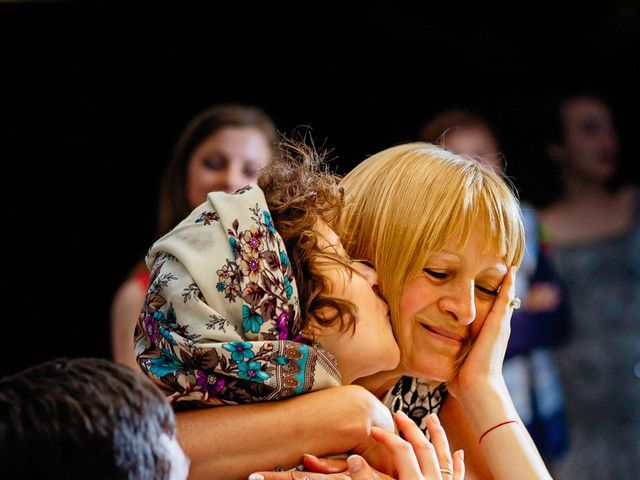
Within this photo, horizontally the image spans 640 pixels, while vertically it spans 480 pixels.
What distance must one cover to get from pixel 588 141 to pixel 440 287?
2635 millimetres

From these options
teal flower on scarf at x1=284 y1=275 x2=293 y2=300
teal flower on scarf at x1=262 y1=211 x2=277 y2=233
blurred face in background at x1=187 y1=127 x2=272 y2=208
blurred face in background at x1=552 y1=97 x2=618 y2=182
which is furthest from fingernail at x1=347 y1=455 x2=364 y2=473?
blurred face in background at x1=552 y1=97 x2=618 y2=182

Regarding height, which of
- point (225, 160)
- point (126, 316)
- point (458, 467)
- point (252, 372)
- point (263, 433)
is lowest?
point (126, 316)

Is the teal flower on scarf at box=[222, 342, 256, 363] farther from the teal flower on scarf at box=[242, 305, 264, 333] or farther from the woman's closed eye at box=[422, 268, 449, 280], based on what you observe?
the woman's closed eye at box=[422, 268, 449, 280]

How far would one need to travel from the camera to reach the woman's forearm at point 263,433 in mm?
1388

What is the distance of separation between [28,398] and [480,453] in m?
0.97

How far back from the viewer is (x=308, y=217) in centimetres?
150

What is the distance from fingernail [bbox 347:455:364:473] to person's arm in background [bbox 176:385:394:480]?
79 mm

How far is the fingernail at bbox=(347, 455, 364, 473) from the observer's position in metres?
1.33

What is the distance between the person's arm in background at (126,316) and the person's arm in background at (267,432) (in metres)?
1.55

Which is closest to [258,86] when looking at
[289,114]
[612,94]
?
[289,114]

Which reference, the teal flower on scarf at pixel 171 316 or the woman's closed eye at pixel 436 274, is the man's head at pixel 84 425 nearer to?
the teal flower on scarf at pixel 171 316

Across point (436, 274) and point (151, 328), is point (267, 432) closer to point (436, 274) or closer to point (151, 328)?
point (151, 328)

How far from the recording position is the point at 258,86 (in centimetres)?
347

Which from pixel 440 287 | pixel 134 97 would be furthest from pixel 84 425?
pixel 134 97
